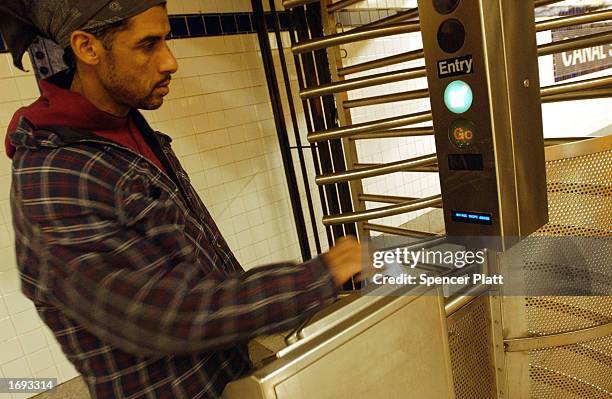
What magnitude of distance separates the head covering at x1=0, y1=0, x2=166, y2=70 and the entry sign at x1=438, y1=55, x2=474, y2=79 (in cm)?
61

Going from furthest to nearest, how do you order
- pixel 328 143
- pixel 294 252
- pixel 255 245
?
pixel 294 252 → pixel 255 245 → pixel 328 143

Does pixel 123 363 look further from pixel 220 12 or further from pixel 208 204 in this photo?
pixel 220 12

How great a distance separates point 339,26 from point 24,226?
306 cm

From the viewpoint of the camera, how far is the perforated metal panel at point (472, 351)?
39.0 inches

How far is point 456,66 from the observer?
3.26 ft

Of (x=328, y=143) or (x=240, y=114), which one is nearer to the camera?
(x=328, y=143)

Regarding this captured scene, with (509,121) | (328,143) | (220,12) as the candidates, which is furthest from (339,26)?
(509,121)

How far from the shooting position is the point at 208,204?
117 inches

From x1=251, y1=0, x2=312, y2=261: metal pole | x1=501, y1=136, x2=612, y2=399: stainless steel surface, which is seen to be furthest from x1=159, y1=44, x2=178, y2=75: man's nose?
x1=251, y1=0, x2=312, y2=261: metal pole

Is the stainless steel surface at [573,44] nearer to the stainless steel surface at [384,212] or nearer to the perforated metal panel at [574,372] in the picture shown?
the stainless steel surface at [384,212]

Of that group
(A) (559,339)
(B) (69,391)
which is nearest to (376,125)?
(A) (559,339)

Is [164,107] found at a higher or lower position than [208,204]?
higher

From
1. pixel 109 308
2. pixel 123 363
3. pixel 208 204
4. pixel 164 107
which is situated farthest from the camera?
pixel 208 204

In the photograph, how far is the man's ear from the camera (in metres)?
0.88
